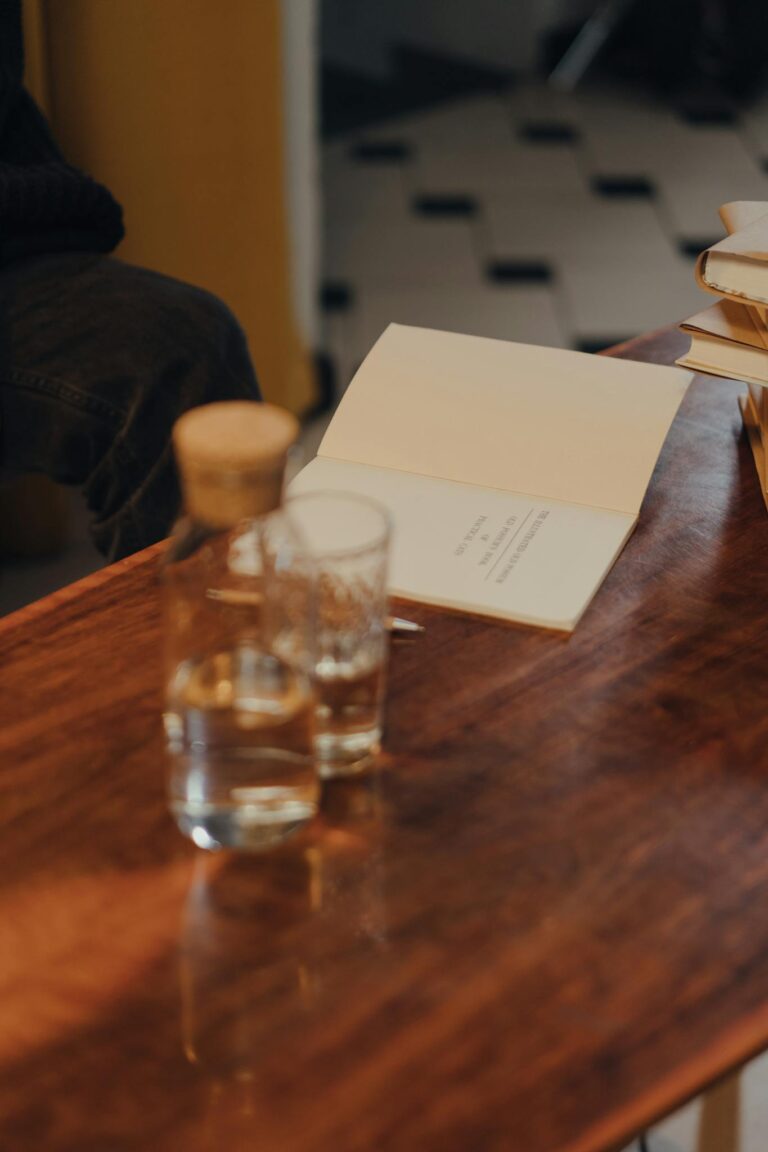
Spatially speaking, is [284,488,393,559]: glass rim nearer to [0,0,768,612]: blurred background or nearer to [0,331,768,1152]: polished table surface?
[0,331,768,1152]: polished table surface

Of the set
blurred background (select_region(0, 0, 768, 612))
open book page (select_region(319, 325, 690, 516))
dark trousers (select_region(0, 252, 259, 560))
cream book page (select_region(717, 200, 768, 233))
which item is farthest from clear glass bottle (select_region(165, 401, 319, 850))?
blurred background (select_region(0, 0, 768, 612))

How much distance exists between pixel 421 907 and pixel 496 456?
349 millimetres

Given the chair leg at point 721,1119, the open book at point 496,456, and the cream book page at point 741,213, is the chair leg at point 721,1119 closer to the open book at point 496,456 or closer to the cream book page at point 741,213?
the open book at point 496,456

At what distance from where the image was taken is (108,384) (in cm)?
116

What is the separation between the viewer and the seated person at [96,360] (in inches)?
45.4

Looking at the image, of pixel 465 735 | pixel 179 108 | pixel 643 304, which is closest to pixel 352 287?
pixel 643 304

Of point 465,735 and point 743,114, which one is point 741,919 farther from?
point 743,114

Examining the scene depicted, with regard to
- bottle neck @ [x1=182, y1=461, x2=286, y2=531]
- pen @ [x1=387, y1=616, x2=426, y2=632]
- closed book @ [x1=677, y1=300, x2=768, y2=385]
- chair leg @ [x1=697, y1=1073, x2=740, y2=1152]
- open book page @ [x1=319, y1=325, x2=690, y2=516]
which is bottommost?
chair leg @ [x1=697, y1=1073, x2=740, y2=1152]

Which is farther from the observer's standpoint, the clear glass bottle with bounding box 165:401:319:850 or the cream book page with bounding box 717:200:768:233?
the cream book page with bounding box 717:200:768:233

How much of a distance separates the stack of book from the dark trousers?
512mm

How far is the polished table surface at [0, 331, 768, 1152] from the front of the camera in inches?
17.5

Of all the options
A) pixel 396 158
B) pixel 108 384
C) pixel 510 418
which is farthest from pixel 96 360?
pixel 396 158

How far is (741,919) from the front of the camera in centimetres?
52

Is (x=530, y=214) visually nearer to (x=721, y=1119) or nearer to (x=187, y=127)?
(x=187, y=127)
